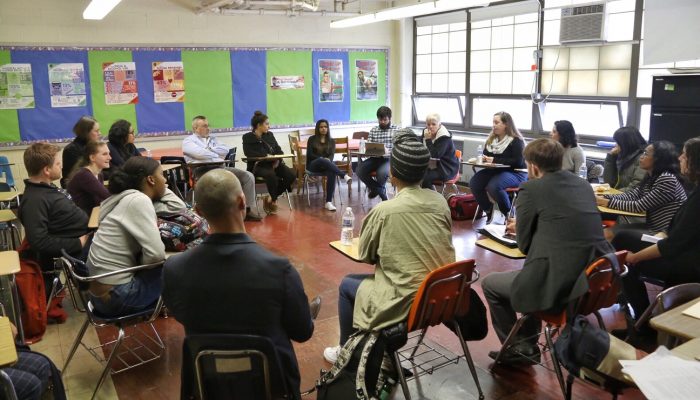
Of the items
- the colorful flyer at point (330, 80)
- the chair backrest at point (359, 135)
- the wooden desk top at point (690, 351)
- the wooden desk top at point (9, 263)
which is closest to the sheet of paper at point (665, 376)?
the wooden desk top at point (690, 351)

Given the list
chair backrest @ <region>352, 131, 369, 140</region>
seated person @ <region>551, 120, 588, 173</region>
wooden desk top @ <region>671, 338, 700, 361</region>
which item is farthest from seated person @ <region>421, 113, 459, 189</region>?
wooden desk top @ <region>671, 338, 700, 361</region>

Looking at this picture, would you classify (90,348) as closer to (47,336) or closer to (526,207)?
(47,336)

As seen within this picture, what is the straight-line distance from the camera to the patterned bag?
10.3 ft

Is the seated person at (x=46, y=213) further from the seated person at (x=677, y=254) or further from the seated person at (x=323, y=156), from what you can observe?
the seated person at (x=323, y=156)

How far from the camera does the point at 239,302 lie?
186cm

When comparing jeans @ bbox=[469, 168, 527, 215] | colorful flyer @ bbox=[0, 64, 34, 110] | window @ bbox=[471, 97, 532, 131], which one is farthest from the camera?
window @ bbox=[471, 97, 532, 131]

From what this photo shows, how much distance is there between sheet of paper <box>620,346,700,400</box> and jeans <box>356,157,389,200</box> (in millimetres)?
5548

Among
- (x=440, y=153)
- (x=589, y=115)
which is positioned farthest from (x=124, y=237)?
(x=589, y=115)

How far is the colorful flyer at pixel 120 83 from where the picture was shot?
7.72m

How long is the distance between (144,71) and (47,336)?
5088mm

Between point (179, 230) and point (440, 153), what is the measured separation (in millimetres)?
4087

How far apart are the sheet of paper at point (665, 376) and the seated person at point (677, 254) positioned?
1.57 meters

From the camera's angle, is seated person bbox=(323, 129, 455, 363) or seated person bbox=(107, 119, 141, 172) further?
seated person bbox=(107, 119, 141, 172)

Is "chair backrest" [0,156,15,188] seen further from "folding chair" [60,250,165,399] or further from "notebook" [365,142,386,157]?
"notebook" [365,142,386,157]
